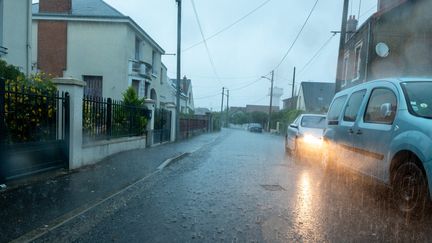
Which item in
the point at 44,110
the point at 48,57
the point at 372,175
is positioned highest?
the point at 48,57

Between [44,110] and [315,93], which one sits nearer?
[44,110]

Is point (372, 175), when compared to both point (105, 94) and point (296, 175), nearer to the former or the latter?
point (296, 175)

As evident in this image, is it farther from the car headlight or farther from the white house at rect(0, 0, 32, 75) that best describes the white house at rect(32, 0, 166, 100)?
the car headlight

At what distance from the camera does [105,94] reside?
2498 centimetres

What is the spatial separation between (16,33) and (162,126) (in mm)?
8003

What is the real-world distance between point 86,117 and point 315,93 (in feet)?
190

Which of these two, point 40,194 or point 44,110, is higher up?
point 44,110

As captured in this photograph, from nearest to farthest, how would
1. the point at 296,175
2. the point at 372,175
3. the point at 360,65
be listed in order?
the point at 372,175 < the point at 296,175 < the point at 360,65

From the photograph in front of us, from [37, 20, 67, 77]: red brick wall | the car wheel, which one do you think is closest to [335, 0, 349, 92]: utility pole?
the car wheel

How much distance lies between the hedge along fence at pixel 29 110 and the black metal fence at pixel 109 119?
1.58 metres

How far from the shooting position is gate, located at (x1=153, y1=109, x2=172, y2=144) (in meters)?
18.4

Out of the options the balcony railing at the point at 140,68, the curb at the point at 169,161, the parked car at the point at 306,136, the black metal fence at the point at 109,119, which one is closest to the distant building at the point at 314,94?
the balcony railing at the point at 140,68

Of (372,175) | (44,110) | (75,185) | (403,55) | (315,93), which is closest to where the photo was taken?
(372,175)

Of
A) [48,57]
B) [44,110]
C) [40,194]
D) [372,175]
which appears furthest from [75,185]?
[48,57]
